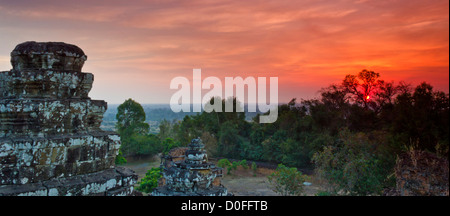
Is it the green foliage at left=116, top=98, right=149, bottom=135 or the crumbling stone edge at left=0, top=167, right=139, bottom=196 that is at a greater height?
the crumbling stone edge at left=0, top=167, right=139, bottom=196

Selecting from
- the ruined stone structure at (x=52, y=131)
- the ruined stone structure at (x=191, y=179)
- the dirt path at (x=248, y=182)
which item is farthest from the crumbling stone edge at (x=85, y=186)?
the dirt path at (x=248, y=182)

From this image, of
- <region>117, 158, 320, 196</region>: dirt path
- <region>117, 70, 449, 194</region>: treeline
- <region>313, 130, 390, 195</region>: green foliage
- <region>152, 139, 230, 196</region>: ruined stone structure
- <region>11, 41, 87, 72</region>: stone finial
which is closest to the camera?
<region>11, 41, 87, 72</region>: stone finial

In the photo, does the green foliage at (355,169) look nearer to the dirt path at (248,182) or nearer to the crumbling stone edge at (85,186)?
the dirt path at (248,182)

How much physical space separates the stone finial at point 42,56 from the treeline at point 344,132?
37.0 feet

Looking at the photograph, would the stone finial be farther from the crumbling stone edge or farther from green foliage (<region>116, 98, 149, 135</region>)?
green foliage (<region>116, 98, 149, 135</region>)

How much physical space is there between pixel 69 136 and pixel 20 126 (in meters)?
0.52

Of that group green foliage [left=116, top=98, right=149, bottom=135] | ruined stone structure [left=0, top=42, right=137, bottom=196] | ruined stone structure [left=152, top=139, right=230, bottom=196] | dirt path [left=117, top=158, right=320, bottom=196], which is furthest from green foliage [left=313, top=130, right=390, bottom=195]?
green foliage [left=116, top=98, right=149, bottom=135]

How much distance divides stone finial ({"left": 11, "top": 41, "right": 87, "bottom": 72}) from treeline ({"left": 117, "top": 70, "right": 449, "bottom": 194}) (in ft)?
37.0

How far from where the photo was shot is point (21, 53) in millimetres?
3697

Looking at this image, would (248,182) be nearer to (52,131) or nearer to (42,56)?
(52,131)

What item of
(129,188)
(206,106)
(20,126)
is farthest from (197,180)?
(206,106)

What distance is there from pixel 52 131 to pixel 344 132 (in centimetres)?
1731

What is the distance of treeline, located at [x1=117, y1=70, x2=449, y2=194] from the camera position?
39.6ft
